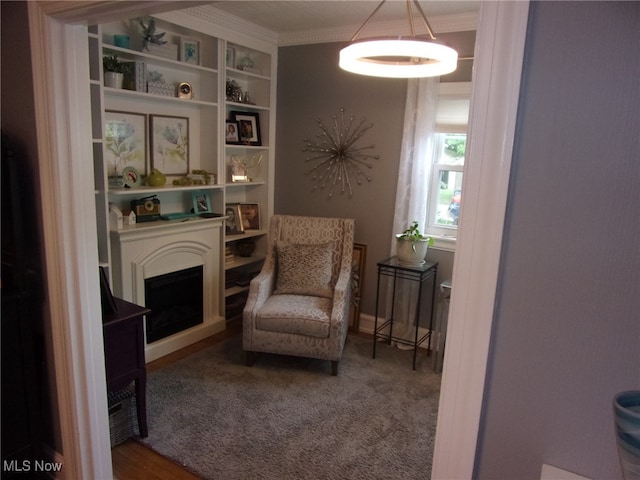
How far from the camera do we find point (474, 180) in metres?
0.94

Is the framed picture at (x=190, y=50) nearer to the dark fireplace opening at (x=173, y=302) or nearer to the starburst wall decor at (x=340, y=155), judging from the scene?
the starburst wall decor at (x=340, y=155)

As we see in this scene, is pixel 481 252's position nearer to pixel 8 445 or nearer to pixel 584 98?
pixel 584 98

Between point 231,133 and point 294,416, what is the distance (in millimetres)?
2388

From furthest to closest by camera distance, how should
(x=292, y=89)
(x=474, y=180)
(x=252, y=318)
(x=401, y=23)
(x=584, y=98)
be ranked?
(x=292, y=89) → (x=401, y=23) → (x=252, y=318) → (x=474, y=180) → (x=584, y=98)

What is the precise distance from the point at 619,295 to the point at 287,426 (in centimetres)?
216

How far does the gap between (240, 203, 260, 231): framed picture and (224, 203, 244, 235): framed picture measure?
7 cm

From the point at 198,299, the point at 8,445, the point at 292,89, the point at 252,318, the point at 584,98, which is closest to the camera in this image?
the point at 584,98

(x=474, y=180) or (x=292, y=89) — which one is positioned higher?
(x=292, y=89)

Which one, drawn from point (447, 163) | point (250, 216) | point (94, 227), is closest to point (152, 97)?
point (250, 216)

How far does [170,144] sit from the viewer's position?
3.57 metres

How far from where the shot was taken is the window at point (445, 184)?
3625 mm

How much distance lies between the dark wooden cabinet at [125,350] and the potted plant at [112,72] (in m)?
1.42

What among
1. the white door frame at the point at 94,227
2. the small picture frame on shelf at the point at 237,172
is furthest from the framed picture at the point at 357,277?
the white door frame at the point at 94,227

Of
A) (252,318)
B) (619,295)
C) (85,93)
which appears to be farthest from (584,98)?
(252,318)
